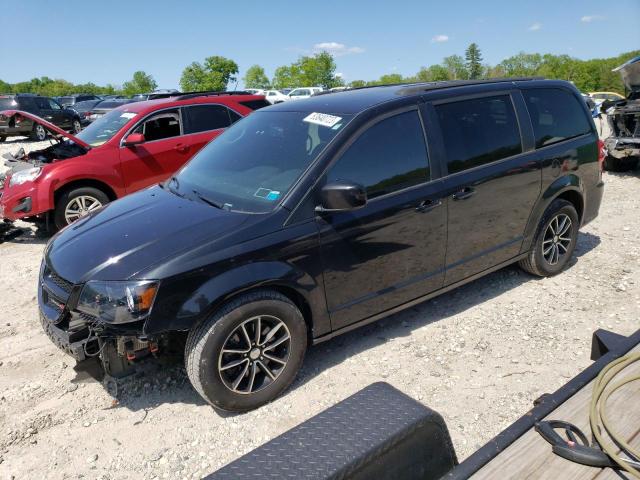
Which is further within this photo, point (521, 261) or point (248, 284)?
point (521, 261)

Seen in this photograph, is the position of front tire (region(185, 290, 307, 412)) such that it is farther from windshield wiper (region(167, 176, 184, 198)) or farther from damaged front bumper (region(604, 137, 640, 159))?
damaged front bumper (region(604, 137, 640, 159))

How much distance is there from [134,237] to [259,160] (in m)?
1.04

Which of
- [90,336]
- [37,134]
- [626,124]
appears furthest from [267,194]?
[37,134]

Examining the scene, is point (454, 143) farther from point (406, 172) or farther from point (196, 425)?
point (196, 425)

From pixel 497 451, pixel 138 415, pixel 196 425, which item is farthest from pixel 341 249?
pixel 497 451

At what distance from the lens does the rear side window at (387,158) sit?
3.28m

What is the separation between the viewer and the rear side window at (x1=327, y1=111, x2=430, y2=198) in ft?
10.8

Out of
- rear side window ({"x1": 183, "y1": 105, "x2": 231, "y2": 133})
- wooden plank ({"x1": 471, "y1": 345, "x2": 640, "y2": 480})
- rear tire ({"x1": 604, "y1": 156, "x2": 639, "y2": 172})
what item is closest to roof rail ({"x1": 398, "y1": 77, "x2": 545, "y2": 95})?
wooden plank ({"x1": 471, "y1": 345, "x2": 640, "y2": 480})

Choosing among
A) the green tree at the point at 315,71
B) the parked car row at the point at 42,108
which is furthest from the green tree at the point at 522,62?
the parked car row at the point at 42,108

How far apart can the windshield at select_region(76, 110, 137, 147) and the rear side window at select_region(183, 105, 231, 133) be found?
754mm

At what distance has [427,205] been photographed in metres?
3.58

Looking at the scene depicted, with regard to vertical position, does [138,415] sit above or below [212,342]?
below

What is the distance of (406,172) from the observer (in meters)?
3.53

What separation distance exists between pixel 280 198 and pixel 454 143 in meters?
1.51
